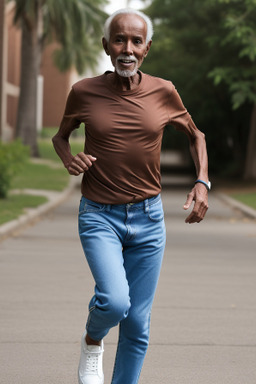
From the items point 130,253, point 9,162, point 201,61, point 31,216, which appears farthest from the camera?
point 201,61

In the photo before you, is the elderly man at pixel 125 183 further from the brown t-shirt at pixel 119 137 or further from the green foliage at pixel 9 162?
the green foliage at pixel 9 162

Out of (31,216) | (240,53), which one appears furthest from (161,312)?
(240,53)

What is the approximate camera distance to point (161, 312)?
304 inches

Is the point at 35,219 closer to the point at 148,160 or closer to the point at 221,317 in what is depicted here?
the point at 221,317

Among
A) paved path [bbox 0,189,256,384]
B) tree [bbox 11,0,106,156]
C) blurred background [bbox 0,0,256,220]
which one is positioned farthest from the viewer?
tree [bbox 11,0,106,156]

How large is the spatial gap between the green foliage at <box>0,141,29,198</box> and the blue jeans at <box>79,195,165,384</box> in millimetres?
15125

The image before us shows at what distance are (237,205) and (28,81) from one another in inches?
750

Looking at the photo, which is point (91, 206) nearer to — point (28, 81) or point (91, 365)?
point (91, 365)

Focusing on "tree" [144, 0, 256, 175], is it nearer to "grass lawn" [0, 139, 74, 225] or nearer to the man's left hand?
"grass lawn" [0, 139, 74, 225]

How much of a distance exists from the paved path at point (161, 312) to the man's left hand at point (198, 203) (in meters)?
1.51

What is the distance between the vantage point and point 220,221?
1845cm

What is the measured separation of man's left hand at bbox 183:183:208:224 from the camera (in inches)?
167

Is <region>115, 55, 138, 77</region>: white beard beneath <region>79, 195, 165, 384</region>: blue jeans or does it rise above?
above

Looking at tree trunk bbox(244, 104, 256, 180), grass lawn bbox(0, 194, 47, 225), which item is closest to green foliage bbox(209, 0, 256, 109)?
tree trunk bbox(244, 104, 256, 180)
